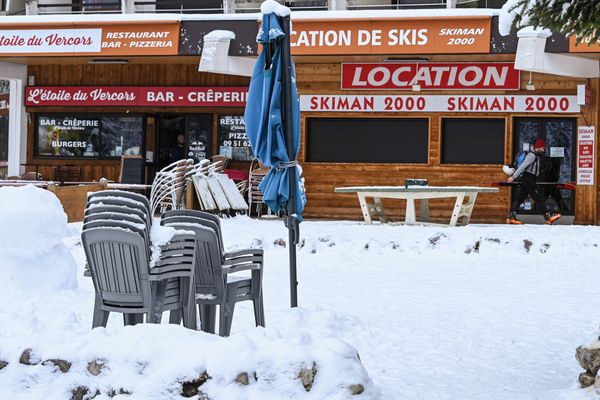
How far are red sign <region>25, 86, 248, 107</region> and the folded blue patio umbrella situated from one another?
1259 cm

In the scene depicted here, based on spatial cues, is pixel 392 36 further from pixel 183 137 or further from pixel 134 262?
pixel 134 262

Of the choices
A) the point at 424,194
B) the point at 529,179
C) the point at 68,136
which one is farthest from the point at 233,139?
the point at 529,179

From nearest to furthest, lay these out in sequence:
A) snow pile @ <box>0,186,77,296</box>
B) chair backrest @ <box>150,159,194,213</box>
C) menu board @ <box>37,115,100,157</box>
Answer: snow pile @ <box>0,186,77,296</box>
chair backrest @ <box>150,159,194,213</box>
menu board @ <box>37,115,100,157</box>

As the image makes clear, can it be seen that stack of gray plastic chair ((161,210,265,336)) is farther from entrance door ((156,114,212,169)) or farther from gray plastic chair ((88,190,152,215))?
entrance door ((156,114,212,169))

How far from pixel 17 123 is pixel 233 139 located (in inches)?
181

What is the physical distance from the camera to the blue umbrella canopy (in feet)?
27.1

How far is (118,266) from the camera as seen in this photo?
6.06m

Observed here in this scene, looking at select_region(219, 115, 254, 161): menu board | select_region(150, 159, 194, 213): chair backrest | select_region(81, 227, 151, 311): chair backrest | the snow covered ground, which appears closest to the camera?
the snow covered ground

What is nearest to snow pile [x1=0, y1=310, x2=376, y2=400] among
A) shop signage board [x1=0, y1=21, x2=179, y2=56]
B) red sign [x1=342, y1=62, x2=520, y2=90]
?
shop signage board [x1=0, y1=21, x2=179, y2=56]

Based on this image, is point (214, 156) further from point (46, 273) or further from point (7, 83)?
point (46, 273)

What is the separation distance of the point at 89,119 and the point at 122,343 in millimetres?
17487

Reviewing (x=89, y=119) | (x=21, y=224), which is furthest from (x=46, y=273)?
(x=89, y=119)

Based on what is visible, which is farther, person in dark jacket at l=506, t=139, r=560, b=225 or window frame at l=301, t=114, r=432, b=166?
window frame at l=301, t=114, r=432, b=166

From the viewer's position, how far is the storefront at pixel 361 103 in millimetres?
18594
